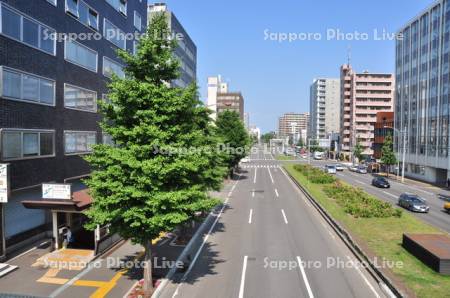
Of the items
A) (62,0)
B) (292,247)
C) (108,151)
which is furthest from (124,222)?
(62,0)

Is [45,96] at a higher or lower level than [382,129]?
lower

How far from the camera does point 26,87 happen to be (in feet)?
70.8

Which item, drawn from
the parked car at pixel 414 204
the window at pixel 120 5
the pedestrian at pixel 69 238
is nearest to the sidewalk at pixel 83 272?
the pedestrian at pixel 69 238

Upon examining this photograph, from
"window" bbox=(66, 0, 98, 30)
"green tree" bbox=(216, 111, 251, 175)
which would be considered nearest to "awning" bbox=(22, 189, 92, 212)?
"window" bbox=(66, 0, 98, 30)

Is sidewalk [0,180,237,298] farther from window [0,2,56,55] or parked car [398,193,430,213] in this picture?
parked car [398,193,430,213]

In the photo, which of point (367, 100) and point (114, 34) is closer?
point (114, 34)

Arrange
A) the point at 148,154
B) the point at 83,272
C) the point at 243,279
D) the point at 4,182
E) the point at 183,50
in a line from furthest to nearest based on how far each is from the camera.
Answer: the point at 183,50 → the point at 83,272 → the point at 4,182 → the point at 243,279 → the point at 148,154

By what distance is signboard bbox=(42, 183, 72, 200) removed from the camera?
19.7 metres

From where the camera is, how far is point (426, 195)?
4609 cm

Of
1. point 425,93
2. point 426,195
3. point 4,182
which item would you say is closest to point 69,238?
point 4,182

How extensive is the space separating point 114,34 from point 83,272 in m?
23.1

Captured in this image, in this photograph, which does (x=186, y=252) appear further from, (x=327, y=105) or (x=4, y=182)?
(x=327, y=105)

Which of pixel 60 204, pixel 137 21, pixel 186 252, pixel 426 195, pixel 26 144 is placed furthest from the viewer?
pixel 426 195

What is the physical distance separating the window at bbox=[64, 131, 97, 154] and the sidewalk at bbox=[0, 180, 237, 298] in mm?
7558
